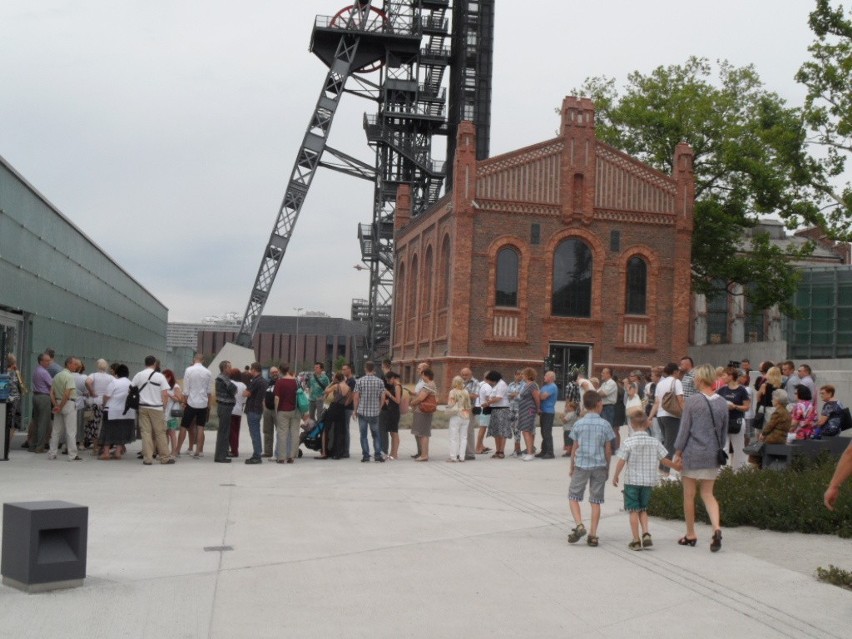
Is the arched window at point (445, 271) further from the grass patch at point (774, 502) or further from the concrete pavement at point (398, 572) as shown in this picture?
the grass patch at point (774, 502)

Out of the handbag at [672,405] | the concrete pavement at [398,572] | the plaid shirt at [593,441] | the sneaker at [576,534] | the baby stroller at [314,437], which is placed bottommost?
the concrete pavement at [398,572]

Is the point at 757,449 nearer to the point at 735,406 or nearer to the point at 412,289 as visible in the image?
the point at 735,406

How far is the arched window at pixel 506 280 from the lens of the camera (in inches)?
1628

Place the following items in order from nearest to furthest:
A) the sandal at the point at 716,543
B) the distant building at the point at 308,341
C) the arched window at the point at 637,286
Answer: the sandal at the point at 716,543
the arched window at the point at 637,286
the distant building at the point at 308,341

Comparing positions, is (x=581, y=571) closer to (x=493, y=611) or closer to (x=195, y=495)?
(x=493, y=611)

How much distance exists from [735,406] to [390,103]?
171 feet

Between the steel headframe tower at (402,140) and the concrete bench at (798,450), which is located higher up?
the steel headframe tower at (402,140)

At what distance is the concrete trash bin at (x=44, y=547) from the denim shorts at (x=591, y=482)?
491cm

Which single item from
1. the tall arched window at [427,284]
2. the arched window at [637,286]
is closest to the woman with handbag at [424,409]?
the arched window at [637,286]

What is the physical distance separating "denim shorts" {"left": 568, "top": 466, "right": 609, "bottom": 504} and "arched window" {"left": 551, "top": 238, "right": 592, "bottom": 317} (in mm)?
31313

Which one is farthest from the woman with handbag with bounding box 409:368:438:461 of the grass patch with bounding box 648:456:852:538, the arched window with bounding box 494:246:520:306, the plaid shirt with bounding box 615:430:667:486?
the arched window with bounding box 494:246:520:306

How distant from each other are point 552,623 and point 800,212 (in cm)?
2426

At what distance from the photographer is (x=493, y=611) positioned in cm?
764

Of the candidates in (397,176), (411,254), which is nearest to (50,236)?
(411,254)
